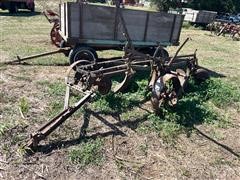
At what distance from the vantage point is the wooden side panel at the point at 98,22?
828 centimetres

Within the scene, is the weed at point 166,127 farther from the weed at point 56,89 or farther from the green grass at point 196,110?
the weed at point 56,89

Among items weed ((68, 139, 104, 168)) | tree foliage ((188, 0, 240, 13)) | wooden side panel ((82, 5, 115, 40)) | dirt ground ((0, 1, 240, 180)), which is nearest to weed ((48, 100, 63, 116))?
dirt ground ((0, 1, 240, 180))

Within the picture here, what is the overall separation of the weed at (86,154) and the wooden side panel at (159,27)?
5200 millimetres

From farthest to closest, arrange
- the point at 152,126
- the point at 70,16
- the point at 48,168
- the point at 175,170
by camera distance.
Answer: the point at 70,16 < the point at 152,126 < the point at 175,170 < the point at 48,168

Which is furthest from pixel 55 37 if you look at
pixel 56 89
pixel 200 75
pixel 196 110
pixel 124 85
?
pixel 196 110

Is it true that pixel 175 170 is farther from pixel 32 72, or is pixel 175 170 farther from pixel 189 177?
pixel 32 72

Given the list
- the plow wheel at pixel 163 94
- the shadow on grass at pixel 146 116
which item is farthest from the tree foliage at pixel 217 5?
the plow wheel at pixel 163 94

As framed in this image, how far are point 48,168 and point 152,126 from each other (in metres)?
2.24

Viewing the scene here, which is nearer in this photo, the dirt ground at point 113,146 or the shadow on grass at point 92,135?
the dirt ground at point 113,146

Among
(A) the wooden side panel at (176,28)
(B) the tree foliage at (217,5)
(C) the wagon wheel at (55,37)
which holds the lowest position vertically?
(B) the tree foliage at (217,5)

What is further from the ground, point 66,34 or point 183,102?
point 66,34

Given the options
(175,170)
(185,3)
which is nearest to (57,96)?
(175,170)

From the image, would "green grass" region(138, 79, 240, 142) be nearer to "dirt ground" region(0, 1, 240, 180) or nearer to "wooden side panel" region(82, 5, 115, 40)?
"dirt ground" region(0, 1, 240, 180)

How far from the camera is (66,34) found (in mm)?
8375
